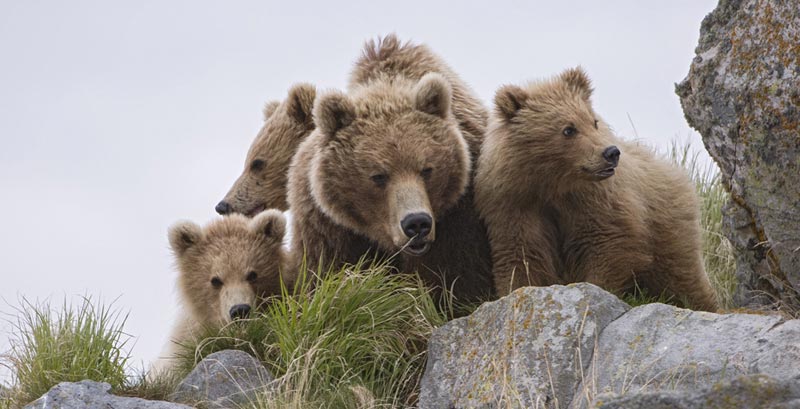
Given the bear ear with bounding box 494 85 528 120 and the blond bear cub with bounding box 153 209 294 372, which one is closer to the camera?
the bear ear with bounding box 494 85 528 120

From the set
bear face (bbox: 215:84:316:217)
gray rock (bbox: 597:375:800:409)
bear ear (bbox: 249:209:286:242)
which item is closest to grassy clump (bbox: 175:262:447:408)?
bear ear (bbox: 249:209:286:242)

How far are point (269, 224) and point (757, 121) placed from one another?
3.37 metres

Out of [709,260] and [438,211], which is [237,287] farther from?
[709,260]

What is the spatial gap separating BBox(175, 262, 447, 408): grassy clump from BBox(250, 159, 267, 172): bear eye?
1.70 meters

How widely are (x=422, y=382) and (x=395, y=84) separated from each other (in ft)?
6.85

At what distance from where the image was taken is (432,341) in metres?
5.93

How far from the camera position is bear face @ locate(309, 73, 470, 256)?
6.25 metres

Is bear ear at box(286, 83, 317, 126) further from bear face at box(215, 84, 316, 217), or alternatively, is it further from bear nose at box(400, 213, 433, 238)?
bear nose at box(400, 213, 433, 238)

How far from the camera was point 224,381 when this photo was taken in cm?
600

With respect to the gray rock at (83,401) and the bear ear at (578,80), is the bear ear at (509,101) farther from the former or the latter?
the gray rock at (83,401)

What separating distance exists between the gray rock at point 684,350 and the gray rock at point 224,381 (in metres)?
1.88

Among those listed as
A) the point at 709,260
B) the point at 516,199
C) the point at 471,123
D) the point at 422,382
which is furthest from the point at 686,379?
the point at 709,260

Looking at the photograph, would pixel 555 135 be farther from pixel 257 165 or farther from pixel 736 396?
pixel 736 396

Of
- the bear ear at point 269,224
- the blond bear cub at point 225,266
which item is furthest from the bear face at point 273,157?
the bear ear at point 269,224
